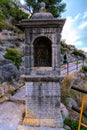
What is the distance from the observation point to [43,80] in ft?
23.0

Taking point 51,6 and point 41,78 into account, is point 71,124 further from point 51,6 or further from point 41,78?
point 51,6

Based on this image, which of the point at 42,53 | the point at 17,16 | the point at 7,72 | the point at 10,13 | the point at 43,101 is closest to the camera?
the point at 43,101

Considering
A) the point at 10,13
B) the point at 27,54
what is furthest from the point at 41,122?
the point at 10,13

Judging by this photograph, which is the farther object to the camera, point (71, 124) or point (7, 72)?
point (7, 72)

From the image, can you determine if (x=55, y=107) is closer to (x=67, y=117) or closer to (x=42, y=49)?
(x=67, y=117)

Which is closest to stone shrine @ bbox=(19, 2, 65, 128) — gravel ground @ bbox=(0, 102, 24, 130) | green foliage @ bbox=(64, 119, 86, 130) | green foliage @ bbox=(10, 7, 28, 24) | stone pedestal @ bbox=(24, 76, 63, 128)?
stone pedestal @ bbox=(24, 76, 63, 128)

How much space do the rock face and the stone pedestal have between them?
3.66 metres

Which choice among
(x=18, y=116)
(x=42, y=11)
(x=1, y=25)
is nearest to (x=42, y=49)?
(x=42, y=11)

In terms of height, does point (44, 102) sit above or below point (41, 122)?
above

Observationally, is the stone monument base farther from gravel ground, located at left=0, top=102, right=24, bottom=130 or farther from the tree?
the tree

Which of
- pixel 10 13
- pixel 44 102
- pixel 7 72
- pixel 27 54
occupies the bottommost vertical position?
pixel 44 102

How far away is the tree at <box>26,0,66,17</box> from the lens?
25547 millimetres

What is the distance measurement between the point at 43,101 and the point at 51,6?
20.9 metres

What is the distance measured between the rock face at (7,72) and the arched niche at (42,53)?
3590 mm
